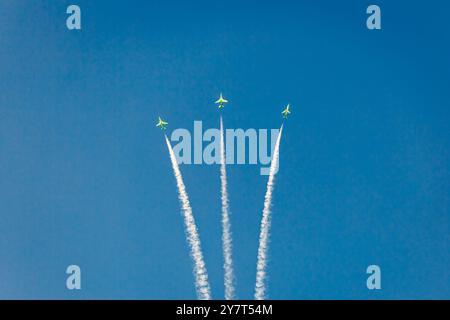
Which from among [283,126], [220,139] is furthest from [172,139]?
→ [283,126]

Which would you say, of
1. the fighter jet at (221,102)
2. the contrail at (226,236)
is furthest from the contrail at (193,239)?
the fighter jet at (221,102)

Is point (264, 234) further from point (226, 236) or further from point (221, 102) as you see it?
point (221, 102)

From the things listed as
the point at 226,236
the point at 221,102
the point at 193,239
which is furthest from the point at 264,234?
the point at 221,102

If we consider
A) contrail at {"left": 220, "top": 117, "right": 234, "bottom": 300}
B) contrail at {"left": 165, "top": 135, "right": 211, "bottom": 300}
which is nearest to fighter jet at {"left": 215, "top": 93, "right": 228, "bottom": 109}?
contrail at {"left": 220, "top": 117, "right": 234, "bottom": 300}

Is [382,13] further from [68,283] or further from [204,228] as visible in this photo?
[68,283]

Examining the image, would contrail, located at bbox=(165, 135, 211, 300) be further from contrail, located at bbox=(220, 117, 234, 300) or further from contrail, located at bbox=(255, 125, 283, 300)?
contrail, located at bbox=(255, 125, 283, 300)

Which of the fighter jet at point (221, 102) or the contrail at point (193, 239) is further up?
the fighter jet at point (221, 102)

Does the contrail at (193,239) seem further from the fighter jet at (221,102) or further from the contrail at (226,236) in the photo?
the fighter jet at (221,102)
